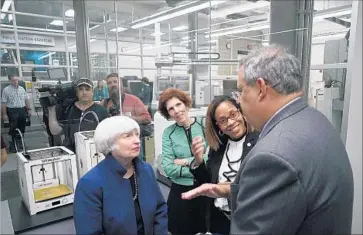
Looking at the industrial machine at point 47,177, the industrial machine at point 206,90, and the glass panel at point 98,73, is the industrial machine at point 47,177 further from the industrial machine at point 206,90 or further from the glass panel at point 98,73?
the industrial machine at point 206,90

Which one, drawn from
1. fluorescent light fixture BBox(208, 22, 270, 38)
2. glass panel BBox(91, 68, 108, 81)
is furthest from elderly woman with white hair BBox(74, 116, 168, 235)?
fluorescent light fixture BBox(208, 22, 270, 38)

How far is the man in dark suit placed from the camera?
573mm

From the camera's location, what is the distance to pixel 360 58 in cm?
47

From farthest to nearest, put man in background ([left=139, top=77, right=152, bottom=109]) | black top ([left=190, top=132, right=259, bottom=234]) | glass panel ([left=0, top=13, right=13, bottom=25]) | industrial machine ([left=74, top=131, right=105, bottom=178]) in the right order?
man in background ([left=139, top=77, right=152, bottom=109]), glass panel ([left=0, top=13, right=13, bottom=25]), industrial machine ([left=74, top=131, right=105, bottom=178]), black top ([left=190, top=132, right=259, bottom=234])

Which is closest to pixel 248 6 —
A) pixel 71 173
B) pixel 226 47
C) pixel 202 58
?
pixel 226 47

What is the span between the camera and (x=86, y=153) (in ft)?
8.23

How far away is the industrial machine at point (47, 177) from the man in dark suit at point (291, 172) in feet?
6.96

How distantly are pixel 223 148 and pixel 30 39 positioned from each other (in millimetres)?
2844

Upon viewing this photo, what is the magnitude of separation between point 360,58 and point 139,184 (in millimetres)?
1278

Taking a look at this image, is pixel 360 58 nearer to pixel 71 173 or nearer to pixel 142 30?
pixel 71 173

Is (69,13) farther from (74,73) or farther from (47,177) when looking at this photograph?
(47,177)

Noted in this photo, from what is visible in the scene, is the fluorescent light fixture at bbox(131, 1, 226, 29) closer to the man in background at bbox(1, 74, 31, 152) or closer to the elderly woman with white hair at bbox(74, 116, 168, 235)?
the man in background at bbox(1, 74, 31, 152)

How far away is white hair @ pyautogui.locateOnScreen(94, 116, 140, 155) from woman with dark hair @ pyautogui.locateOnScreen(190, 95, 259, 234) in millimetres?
427

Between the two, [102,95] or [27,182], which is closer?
[27,182]
